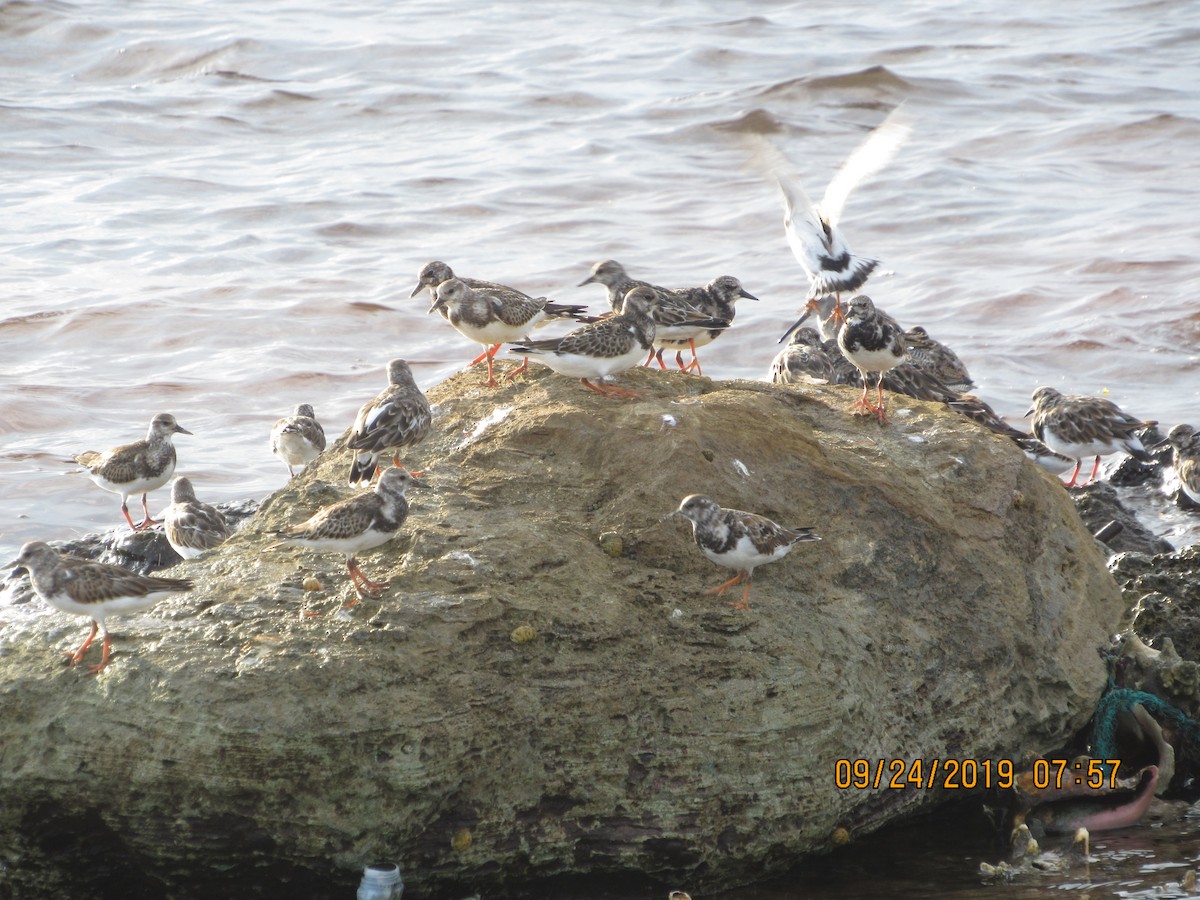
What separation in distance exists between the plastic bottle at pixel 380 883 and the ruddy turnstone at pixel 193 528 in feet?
13.5

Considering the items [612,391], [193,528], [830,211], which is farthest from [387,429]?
[830,211]

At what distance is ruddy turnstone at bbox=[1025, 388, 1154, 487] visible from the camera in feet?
Result: 37.5

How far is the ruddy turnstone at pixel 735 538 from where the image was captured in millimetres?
6660

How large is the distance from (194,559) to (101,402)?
8.15m

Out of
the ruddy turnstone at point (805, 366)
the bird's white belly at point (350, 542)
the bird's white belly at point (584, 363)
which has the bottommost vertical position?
the bird's white belly at point (350, 542)

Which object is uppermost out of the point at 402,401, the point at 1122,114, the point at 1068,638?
the point at 1122,114

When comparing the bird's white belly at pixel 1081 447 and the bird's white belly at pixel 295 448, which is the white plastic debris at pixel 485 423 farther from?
the bird's white belly at pixel 1081 447

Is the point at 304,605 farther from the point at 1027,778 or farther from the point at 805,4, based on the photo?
the point at 805,4

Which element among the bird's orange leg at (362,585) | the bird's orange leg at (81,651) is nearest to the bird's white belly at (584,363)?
the bird's orange leg at (362,585)

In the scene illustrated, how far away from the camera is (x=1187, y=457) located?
11.4m

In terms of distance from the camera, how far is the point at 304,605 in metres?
6.53

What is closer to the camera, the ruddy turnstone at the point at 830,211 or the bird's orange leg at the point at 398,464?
the bird's orange leg at the point at 398,464

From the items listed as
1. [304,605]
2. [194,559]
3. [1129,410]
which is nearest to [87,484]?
[194,559]

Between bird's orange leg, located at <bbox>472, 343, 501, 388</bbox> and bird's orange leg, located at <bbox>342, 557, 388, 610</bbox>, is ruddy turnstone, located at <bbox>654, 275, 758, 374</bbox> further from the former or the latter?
bird's orange leg, located at <bbox>342, 557, 388, 610</bbox>
